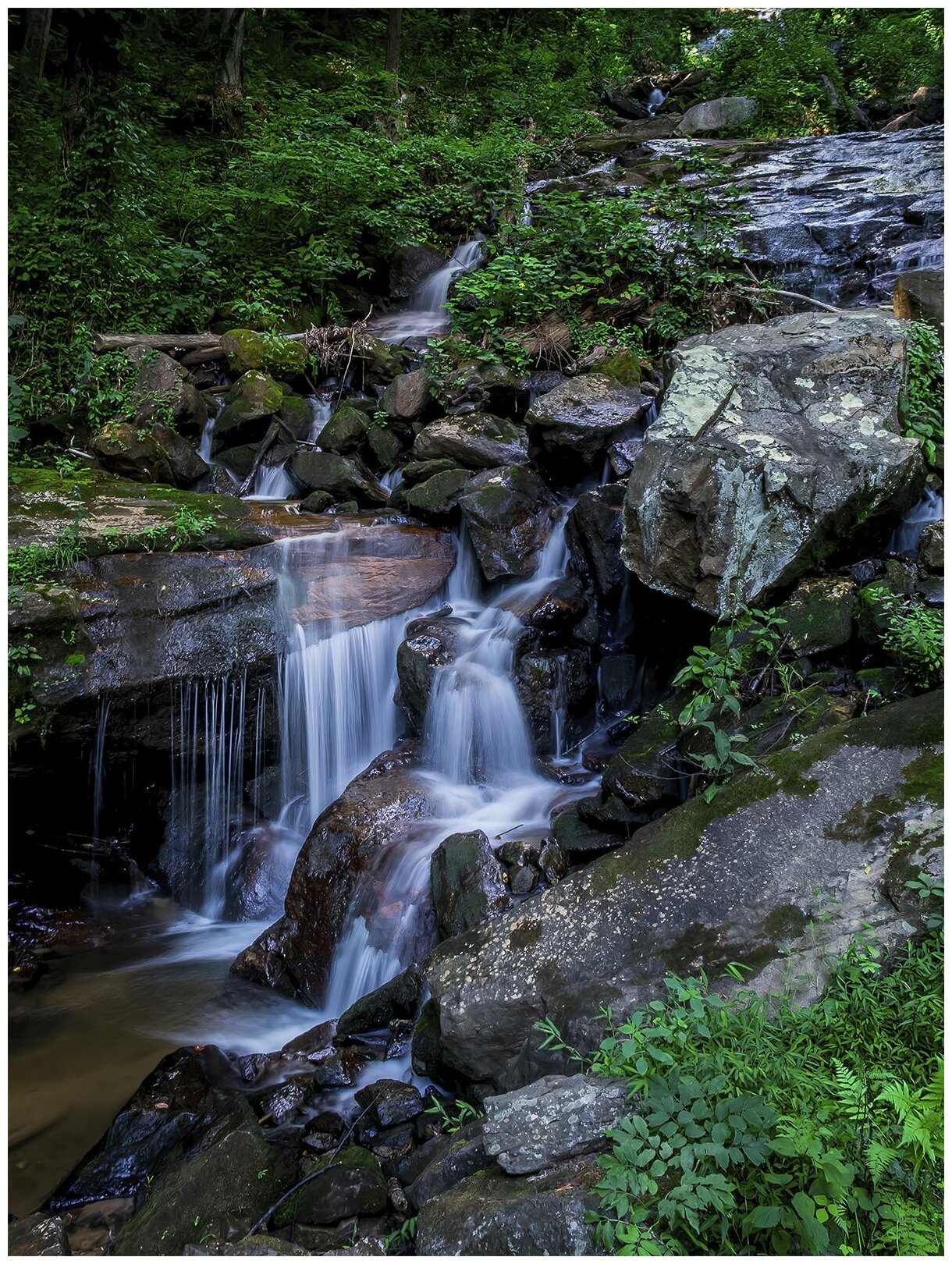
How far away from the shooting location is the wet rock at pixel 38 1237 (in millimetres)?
3289

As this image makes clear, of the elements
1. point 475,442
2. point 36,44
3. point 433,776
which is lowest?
point 433,776

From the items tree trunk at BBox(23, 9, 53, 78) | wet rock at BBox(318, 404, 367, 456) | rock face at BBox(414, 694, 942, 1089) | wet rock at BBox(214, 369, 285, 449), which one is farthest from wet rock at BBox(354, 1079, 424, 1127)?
tree trunk at BBox(23, 9, 53, 78)

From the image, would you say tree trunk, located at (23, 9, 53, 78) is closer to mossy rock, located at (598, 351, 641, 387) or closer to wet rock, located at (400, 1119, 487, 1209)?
mossy rock, located at (598, 351, 641, 387)

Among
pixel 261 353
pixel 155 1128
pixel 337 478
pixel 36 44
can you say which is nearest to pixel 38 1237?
pixel 155 1128

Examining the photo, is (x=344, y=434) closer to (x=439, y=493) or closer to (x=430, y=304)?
(x=439, y=493)

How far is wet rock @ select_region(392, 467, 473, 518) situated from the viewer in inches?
299

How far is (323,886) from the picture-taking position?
5.33 m

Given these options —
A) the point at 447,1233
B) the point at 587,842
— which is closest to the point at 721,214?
the point at 587,842

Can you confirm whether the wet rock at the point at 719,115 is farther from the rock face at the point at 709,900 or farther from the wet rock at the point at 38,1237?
the wet rock at the point at 38,1237

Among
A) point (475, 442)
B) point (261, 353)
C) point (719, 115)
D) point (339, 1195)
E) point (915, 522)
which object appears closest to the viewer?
point (339, 1195)

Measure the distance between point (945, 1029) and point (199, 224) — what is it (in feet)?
42.1

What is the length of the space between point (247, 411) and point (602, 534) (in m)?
4.65

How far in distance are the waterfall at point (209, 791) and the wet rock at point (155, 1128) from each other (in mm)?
1972

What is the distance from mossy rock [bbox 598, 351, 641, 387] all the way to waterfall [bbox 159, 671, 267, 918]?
188 inches
